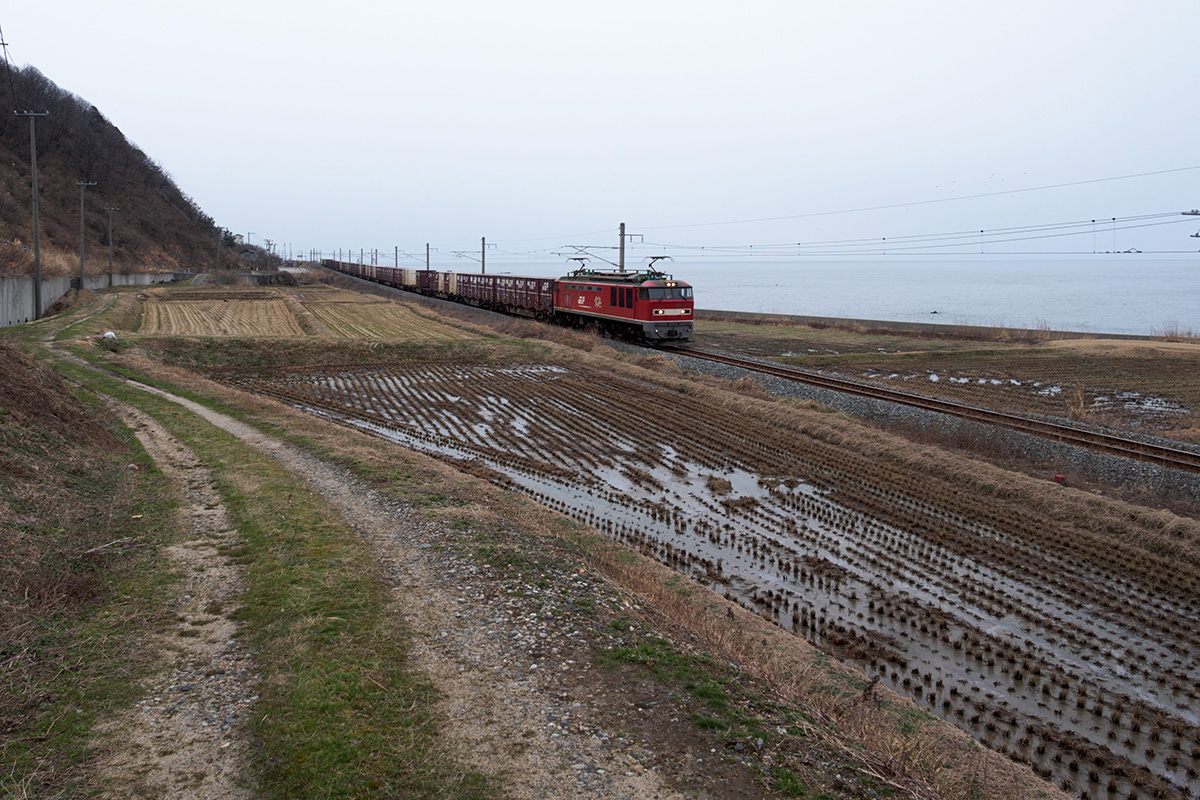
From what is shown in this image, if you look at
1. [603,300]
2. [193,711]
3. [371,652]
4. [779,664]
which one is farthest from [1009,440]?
[603,300]

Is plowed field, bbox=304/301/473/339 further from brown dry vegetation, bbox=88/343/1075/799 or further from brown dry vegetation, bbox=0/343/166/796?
brown dry vegetation, bbox=88/343/1075/799

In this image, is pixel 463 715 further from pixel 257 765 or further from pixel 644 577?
pixel 644 577

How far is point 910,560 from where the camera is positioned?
1155 cm

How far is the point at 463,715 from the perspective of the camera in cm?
593

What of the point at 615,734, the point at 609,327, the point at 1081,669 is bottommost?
the point at 1081,669

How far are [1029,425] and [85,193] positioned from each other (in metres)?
99.2

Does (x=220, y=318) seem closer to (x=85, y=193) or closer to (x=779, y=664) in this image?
(x=779, y=664)

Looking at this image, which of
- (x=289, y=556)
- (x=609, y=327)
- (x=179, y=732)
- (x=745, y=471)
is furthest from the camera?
(x=609, y=327)

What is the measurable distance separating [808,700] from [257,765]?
4709mm

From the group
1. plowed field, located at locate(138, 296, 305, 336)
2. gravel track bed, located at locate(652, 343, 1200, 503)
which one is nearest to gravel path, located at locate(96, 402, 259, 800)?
gravel track bed, located at locate(652, 343, 1200, 503)

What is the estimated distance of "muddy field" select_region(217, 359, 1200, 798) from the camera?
7641 millimetres

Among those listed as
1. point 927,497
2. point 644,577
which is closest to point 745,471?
point 927,497

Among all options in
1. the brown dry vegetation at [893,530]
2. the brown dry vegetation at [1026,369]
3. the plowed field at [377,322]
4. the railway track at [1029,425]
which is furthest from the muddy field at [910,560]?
the plowed field at [377,322]

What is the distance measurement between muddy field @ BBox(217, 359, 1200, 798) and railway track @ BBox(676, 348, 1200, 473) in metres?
3.53
